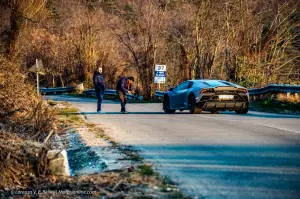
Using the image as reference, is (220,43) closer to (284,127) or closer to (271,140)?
(284,127)

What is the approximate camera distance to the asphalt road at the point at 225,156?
5629 millimetres

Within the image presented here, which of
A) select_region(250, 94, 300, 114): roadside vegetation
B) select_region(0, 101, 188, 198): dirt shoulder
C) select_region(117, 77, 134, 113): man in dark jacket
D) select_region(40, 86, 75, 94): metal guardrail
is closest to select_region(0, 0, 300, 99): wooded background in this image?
select_region(117, 77, 134, 113): man in dark jacket

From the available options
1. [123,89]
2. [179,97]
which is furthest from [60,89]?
[179,97]

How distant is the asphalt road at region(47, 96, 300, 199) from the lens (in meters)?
5.63

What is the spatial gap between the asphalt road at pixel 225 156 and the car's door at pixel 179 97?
17.0 feet

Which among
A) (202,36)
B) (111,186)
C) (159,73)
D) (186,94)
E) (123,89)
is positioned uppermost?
(202,36)

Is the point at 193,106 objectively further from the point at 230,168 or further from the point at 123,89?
the point at 230,168

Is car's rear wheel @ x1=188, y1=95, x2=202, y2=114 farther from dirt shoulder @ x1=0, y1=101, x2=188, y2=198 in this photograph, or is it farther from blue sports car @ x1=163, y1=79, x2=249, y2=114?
dirt shoulder @ x1=0, y1=101, x2=188, y2=198

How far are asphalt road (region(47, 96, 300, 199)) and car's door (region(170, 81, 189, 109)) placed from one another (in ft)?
17.0

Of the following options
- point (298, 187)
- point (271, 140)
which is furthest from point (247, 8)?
point (298, 187)

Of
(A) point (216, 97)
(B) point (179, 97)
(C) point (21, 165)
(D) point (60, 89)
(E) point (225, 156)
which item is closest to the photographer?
(C) point (21, 165)

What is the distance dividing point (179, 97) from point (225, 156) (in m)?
10.4

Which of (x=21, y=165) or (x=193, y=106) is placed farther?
(x=193, y=106)

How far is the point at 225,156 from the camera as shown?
25.2ft
